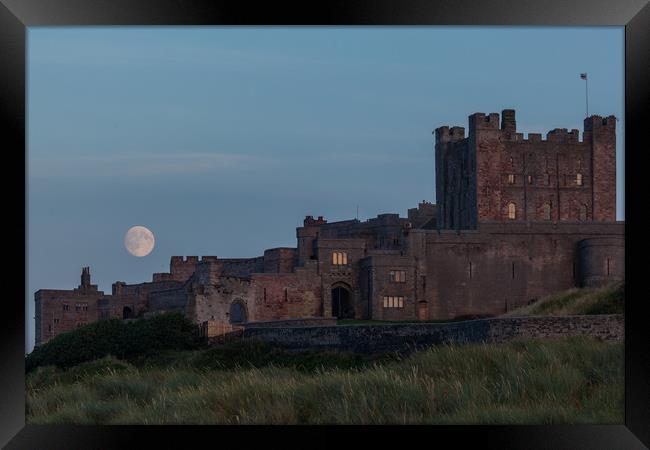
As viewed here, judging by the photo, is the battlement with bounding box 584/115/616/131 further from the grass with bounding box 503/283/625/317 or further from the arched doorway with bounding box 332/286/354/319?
the grass with bounding box 503/283/625/317

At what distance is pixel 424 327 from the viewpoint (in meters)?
31.1

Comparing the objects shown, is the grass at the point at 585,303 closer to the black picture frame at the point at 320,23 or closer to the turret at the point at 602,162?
the black picture frame at the point at 320,23

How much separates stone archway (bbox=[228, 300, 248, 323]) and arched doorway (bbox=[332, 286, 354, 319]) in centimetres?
363

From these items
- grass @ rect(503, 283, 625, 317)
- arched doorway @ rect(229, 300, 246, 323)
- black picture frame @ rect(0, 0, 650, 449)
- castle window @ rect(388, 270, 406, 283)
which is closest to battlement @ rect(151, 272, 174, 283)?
arched doorway @ rect(229, 300, 246, 323)

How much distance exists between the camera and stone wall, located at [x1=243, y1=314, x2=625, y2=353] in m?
23.1

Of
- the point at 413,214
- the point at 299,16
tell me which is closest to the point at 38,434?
the point at 299,16

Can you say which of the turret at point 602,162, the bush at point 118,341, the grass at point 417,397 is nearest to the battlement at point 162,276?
the bush at point 118,341

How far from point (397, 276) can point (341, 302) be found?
2.88 m

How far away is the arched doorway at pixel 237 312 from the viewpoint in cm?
4353

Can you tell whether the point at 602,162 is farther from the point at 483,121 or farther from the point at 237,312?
the point at 237,312

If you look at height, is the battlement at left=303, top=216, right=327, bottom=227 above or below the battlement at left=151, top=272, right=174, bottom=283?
above

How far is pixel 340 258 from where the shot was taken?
43.2 m

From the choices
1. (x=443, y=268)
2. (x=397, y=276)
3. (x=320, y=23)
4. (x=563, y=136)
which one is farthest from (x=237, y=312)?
(x=320, y=23)

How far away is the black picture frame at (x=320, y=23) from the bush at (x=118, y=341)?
25356 millimetres
